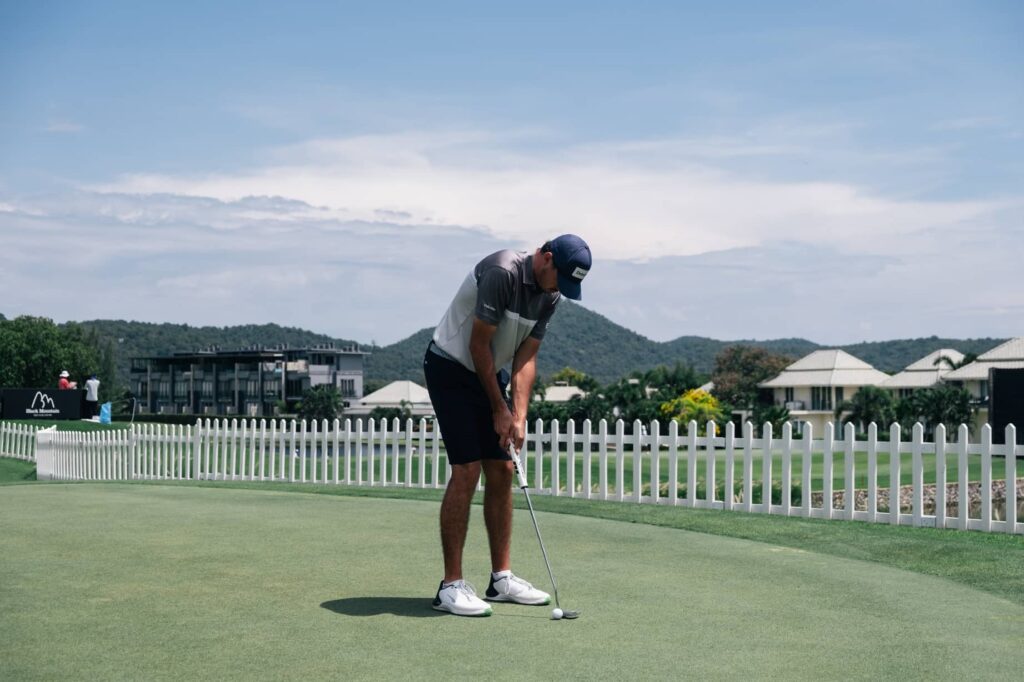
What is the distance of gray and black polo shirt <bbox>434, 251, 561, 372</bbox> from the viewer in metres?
5.56

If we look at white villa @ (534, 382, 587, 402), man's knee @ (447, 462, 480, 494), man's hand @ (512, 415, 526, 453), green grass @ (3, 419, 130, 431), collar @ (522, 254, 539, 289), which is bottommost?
green grass @ (3, 419, 130, 431)

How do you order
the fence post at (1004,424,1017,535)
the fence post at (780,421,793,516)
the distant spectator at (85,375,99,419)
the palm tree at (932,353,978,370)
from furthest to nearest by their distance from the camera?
the palm tree at (932,353,978,370) < the distant spectator at (85,375,99,419) < the fence post at (780,421,793,516) < the fence post at (1004,424,1017,535)

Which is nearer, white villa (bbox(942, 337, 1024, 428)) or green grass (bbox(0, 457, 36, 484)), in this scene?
green grass (bbox(0, 457, 36, 484))

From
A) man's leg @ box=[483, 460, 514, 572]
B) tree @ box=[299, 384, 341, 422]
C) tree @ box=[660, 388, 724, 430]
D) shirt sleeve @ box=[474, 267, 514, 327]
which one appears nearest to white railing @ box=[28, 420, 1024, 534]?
man's leg @ box=[483, 460, 514, 572]

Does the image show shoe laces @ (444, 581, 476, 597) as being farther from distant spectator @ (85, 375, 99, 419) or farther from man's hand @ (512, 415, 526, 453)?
distant spectator @ (85, 375, 99, 419)

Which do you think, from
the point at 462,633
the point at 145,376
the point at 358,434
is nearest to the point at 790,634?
the point at 462,633

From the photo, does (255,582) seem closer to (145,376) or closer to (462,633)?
(462,633)

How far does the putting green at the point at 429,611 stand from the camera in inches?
175

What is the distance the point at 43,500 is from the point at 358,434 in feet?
29.5

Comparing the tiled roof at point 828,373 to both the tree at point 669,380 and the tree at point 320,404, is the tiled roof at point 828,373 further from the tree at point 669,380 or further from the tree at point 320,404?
the tree at point 320,404

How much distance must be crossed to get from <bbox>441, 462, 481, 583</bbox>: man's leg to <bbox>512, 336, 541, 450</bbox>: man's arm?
288mm

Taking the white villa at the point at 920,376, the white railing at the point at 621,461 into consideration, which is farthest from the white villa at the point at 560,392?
the white railing at the point at 621,461

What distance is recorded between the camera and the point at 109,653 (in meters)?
4.48

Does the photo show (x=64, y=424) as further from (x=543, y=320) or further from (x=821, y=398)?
(x=821, y=398)
